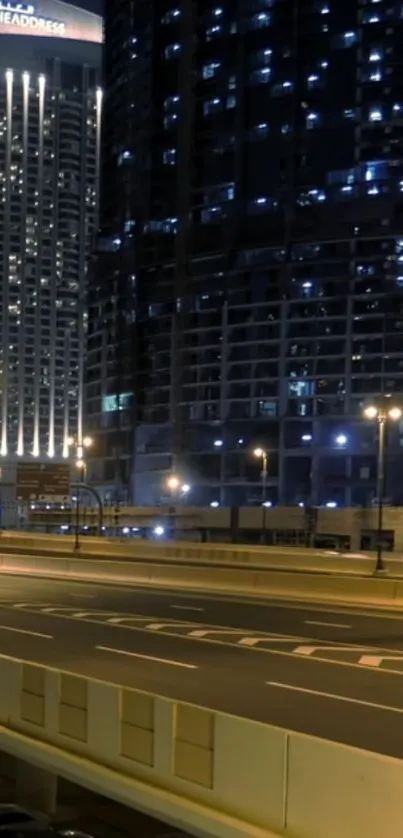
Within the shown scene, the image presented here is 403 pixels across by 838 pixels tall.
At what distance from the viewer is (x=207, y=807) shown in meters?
9.01

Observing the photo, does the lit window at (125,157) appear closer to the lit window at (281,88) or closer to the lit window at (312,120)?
the lit window at (281,88)

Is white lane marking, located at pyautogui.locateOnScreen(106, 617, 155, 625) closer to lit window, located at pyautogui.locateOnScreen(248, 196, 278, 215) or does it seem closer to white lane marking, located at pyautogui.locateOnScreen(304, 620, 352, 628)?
white lane marking, located at pyautogui.locateOnScreen(304, 620, 352, 628)

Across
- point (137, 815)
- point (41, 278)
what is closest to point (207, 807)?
point (137, 815)

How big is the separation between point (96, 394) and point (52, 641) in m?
112

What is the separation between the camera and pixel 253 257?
119312 millimetres

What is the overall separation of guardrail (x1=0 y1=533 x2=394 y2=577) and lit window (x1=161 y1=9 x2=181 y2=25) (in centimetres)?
8529

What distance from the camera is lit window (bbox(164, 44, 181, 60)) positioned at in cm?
13262

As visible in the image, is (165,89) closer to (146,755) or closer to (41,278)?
(41,278)

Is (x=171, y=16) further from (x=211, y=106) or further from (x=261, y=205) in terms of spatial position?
(x=261, y=205)

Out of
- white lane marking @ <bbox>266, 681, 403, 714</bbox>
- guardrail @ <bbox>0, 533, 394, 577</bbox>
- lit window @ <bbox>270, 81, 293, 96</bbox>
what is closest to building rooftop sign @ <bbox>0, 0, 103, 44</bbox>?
lit window @ <bbox>270, 81, 293, 96</bbox>

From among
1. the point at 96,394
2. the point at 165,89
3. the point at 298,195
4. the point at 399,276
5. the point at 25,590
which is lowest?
the point at 25,590

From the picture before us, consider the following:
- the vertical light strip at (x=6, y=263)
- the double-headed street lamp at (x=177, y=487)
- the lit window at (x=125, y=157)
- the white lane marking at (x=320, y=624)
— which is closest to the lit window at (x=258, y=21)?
the lit window at (x=125, y=157)

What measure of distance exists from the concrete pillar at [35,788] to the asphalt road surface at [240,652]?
3.60 m

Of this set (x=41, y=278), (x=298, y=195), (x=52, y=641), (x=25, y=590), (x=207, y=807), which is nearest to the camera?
(x=207, y=807)
